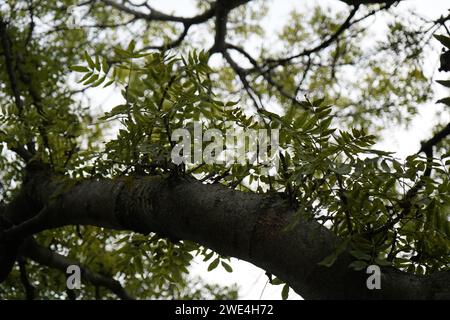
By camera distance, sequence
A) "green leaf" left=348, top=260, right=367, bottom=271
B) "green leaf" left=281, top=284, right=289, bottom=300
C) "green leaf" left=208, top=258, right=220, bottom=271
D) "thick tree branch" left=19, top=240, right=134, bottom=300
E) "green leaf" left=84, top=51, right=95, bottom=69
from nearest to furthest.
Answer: "green leaf" left=348, top=260, right=367, bottom=271 < "green leaf" left=281, top=284, right=289, bottom=300 < "green leaf" left=84, top=51, right=95, bottom=69 < "green leaf" left=208, top=258, right=220, bottom=271 < "thick tree branch" left=19, top=240, right=134, bottom=300

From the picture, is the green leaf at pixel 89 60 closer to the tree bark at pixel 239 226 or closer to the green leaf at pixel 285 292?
the tree bark at pixel 239 226

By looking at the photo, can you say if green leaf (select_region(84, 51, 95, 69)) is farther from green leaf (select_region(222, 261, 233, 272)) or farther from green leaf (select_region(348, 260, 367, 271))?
green leaf (select_region(348, 260, 367, 271))

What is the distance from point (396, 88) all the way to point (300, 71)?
94 cm

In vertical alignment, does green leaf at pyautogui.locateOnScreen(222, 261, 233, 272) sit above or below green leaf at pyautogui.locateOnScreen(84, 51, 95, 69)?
below

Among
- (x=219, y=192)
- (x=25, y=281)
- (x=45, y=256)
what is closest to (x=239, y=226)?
(x=219, y=192)

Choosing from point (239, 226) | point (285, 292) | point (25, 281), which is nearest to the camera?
point (239, 226)

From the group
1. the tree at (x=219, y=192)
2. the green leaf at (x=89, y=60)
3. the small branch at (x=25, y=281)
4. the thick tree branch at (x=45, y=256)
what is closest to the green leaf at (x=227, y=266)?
the tree at (x=219, y=192)

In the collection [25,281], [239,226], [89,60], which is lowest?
[239,226]

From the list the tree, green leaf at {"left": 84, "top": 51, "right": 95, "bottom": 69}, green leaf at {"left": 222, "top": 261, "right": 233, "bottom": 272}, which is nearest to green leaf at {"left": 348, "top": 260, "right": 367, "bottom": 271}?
the tree

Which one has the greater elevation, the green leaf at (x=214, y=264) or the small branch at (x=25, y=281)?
the small branch at (x=25, y=281)

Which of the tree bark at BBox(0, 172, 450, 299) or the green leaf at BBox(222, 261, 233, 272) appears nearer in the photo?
the tree bark at BBox(0, 172, 450, 299)

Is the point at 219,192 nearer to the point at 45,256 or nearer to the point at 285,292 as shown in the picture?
the point at 285,292
